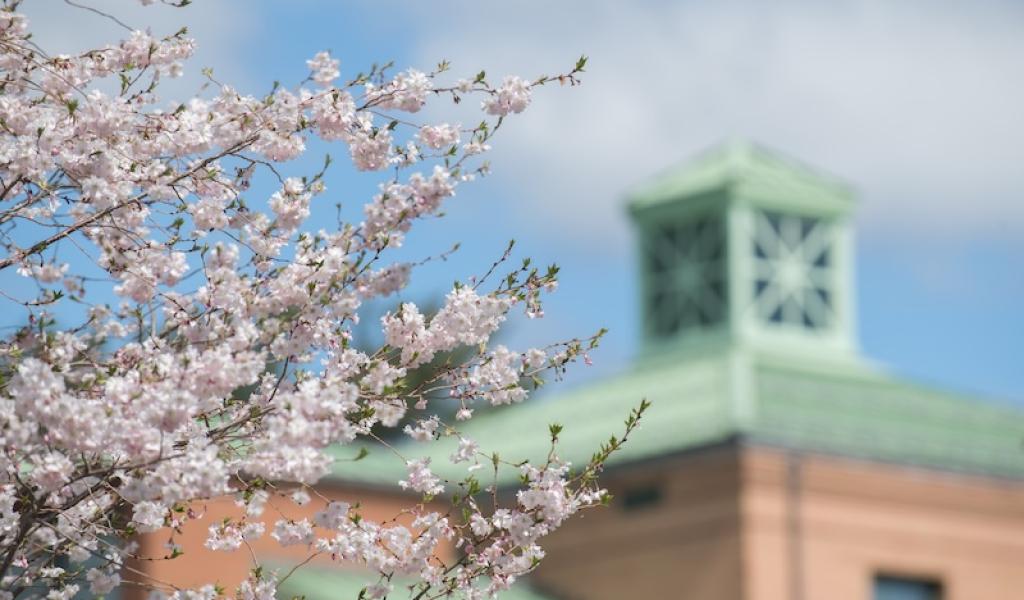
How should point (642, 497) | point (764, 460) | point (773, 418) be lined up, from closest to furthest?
point (764, 460)
point (773, 418)
point (642, 497)

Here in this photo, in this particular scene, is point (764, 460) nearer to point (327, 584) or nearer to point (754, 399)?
point (754, 399)

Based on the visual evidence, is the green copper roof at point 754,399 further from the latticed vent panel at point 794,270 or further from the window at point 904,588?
the window at point 904,588

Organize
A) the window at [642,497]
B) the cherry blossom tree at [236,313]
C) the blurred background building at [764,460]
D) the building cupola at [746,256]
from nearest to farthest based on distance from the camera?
1. the cherry blossom tree at [236,313]
2. the blurred background building at [764,460]
3. the window at [642,497]
4. the building cupola at [746,256]

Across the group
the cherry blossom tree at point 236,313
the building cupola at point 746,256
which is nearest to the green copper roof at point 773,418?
the building cupola at point 746,256

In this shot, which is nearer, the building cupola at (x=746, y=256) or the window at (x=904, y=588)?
the window at (x=904, y=588)

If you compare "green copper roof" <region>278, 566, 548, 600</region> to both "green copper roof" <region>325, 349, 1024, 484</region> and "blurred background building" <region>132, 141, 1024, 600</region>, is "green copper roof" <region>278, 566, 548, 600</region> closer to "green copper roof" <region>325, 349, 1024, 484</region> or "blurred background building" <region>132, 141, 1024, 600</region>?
"blurred background building" <region>132, 141, 1024, 600</region>

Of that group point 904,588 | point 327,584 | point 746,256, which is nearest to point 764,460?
point 904,588

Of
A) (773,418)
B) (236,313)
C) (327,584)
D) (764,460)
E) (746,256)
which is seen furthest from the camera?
(746,256)

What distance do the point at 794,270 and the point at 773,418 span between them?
6.44 metres

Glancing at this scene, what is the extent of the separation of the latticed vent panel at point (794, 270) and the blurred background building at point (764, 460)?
0.05 m

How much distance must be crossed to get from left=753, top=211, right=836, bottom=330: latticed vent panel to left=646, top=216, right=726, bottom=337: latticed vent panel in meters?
0.80

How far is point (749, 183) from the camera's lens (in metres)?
37.4

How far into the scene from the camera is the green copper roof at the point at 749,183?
37625 mm

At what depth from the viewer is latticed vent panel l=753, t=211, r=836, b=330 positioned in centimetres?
3756
